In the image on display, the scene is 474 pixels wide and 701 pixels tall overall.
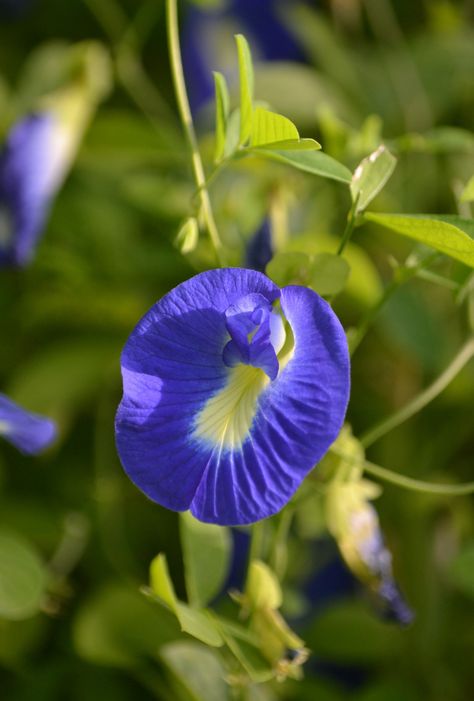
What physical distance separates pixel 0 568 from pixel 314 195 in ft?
1.73

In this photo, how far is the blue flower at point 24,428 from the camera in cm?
64

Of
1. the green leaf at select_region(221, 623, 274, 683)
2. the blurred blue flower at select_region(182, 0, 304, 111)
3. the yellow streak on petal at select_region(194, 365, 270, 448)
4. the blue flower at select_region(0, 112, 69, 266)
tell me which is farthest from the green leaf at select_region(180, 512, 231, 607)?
the blurred blue flower at select_region(182, 0, 304, 111)

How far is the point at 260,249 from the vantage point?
691mm

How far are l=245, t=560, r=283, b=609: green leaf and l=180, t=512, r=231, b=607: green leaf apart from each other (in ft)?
0.16

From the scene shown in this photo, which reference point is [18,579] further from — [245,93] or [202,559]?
[245,93]

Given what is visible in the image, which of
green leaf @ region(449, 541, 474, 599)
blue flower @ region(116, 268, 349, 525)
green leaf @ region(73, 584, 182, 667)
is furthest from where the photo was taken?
green leaf @ region(73, 584, 182, 667)

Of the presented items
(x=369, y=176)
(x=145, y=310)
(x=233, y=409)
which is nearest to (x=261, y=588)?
(x=233, y=409)

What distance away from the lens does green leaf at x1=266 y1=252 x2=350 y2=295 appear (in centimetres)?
55

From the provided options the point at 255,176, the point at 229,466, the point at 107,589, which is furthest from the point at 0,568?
the point at 255,176

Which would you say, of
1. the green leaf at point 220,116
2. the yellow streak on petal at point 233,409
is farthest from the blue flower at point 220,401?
the green leaf at point 220,116

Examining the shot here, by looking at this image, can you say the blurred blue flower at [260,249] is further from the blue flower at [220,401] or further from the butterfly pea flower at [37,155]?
the butterfly pea flower at [37,155]

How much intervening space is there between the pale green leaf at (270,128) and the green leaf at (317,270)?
2.4 inches

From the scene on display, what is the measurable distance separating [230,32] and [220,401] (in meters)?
0.93

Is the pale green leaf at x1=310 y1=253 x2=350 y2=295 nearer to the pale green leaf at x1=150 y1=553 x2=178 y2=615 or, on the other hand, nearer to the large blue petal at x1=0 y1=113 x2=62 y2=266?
the pale green leaf at x1=150 y1=553 x2=178 y2=615
